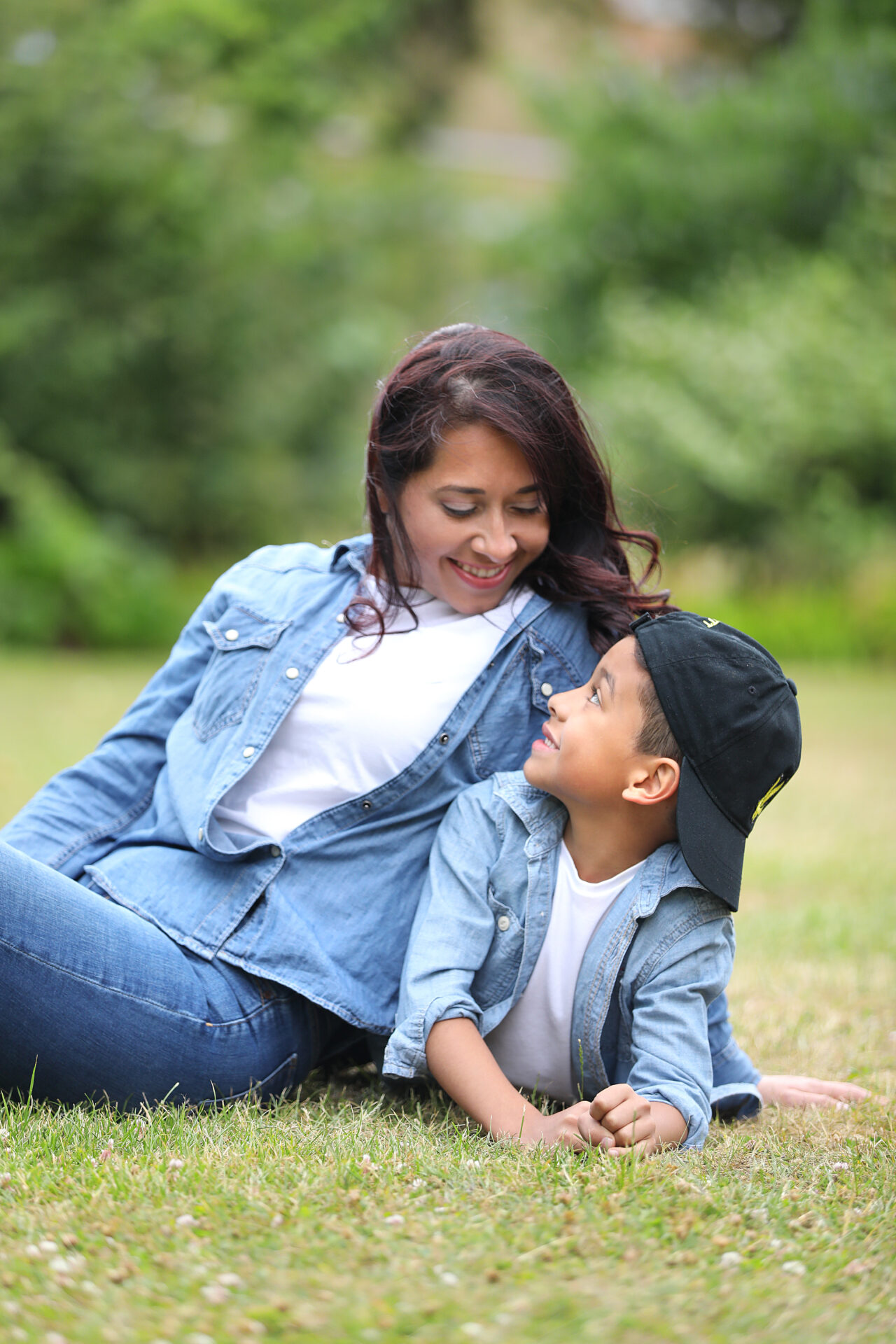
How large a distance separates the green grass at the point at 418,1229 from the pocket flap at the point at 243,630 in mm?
979

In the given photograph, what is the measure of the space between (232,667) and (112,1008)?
779mm

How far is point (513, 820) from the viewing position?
8.70 feet

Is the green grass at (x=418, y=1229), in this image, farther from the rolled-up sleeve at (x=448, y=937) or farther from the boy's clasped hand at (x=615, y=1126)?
the rolled-up sleeve at (x=448, y=937)

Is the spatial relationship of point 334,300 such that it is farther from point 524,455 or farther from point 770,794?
point 770,794

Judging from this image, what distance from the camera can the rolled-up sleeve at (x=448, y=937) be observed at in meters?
2.49

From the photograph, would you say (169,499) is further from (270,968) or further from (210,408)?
(270,968)

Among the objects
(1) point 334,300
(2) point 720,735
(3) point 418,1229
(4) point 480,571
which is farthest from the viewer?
(1) point 334,300

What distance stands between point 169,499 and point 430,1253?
Answer: 45.3 ft

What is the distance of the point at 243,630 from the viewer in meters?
2.92

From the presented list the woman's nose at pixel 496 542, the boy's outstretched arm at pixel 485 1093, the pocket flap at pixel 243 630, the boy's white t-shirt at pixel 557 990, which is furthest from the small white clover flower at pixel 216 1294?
the woman's nose at pixel 496 542

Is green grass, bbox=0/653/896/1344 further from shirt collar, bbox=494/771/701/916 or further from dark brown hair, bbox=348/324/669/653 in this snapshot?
dark brown hair, bbox=348/324/669/653

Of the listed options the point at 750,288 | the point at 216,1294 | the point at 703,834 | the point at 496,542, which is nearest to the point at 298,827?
the point at 496,542

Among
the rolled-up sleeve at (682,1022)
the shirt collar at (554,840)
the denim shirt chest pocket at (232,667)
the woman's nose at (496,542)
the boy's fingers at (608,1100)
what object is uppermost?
the woman's nose at (496,542)

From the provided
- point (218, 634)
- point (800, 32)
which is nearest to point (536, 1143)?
point (218, 634)
